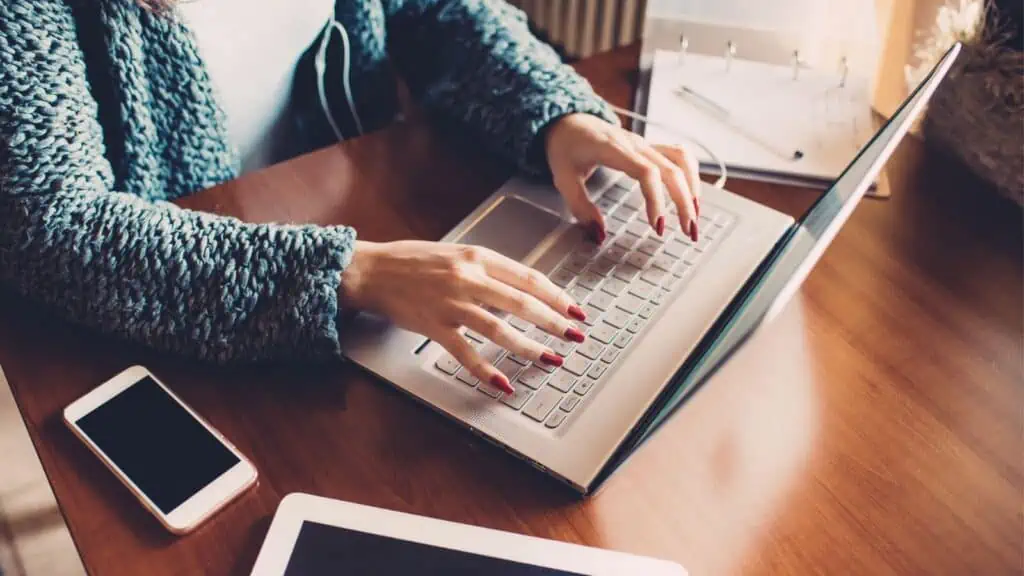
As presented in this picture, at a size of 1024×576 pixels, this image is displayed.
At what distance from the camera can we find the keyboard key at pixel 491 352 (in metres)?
0.58

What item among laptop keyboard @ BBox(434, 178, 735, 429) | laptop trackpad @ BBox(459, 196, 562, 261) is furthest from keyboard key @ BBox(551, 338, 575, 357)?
laptop trackpad @ BBox(459, 196, 562, 261)

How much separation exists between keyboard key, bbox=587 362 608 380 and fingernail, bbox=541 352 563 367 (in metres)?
0.02

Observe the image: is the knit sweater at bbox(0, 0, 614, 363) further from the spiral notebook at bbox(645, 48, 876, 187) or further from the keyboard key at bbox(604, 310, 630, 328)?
the spiral notebook at bbox(645, 48, 876, 187)

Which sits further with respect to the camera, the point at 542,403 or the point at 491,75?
the point at 491,75

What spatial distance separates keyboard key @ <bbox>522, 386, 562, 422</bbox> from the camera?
0.54 m

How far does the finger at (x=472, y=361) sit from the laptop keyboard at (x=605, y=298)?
0.01 metres

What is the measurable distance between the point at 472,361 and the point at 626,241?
207 mm

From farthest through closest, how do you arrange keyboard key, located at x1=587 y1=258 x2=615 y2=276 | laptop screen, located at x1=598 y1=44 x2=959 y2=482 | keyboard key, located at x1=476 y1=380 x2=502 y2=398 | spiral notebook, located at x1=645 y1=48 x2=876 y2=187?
spiral notebook, located at x1=645 y1=48 x2=876 y2=187, keyboard key, located at x1=587 y1=258 x2=615 y2=276, keyboard key, located at x1=476 y1=380 x2=502 y2=398, laptop screen, located at x1=598 y1=44 x2=959 y2=482

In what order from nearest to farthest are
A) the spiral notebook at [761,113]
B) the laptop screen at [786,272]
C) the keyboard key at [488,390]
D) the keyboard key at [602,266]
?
1. the laptop screen at [786,272]
2. the keyboard key at [488,390]
3. the keyboard key at [602,266]
4. the spiral notebook at [761,113]

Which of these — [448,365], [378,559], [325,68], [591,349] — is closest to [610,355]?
[591,349]

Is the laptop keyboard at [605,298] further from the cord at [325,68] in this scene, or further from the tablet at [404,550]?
the cord at [325,68]

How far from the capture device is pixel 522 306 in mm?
575

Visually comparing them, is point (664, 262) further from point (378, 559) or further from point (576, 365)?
point (378, 559)

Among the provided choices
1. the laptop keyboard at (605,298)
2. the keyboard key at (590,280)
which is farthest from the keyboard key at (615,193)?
the keyboard key at (590,280)
